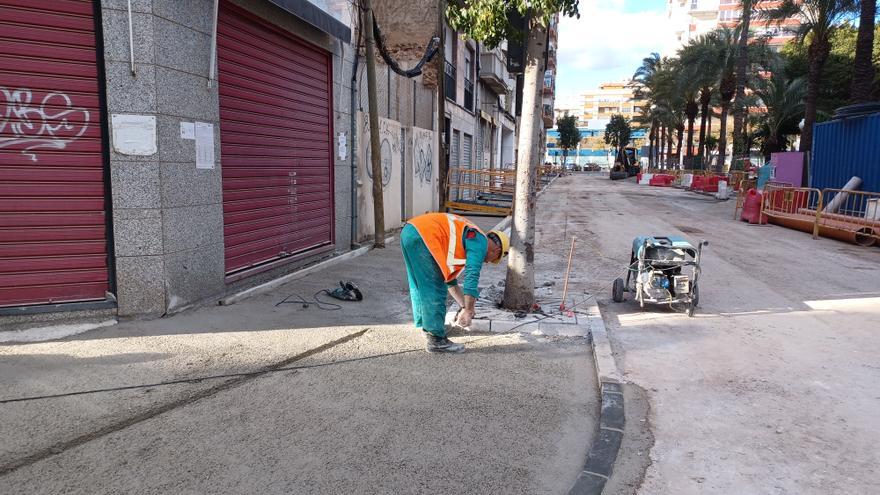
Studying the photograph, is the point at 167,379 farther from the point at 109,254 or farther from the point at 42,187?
the point at 42,187

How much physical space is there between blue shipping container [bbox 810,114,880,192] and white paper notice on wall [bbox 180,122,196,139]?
1652 cm

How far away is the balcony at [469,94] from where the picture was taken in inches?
947

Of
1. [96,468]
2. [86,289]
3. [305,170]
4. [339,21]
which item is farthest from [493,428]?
[339,21]

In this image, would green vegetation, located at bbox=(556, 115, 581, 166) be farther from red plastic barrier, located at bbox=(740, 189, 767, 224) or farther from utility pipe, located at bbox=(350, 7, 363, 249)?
utility pipe, located at bbox=(350, 7, 363, 249)

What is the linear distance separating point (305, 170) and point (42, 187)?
3.89m

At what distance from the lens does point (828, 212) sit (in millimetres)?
15164

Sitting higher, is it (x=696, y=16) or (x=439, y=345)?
(x=696, y=16)

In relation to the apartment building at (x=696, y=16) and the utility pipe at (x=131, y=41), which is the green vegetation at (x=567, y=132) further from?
the utility pipe at (x=131, y=41)

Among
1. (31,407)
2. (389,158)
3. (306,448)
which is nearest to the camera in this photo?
(306,448)

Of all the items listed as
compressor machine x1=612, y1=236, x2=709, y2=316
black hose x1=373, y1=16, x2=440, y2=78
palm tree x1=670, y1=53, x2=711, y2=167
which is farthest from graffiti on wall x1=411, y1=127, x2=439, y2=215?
palm tree x1=670, y1=53, x2=711, y2=167

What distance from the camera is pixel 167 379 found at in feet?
14.0

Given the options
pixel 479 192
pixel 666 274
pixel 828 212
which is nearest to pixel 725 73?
pixel 479 192

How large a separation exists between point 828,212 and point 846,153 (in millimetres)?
2951

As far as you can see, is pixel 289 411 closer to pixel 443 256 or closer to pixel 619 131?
pixel 443 256
